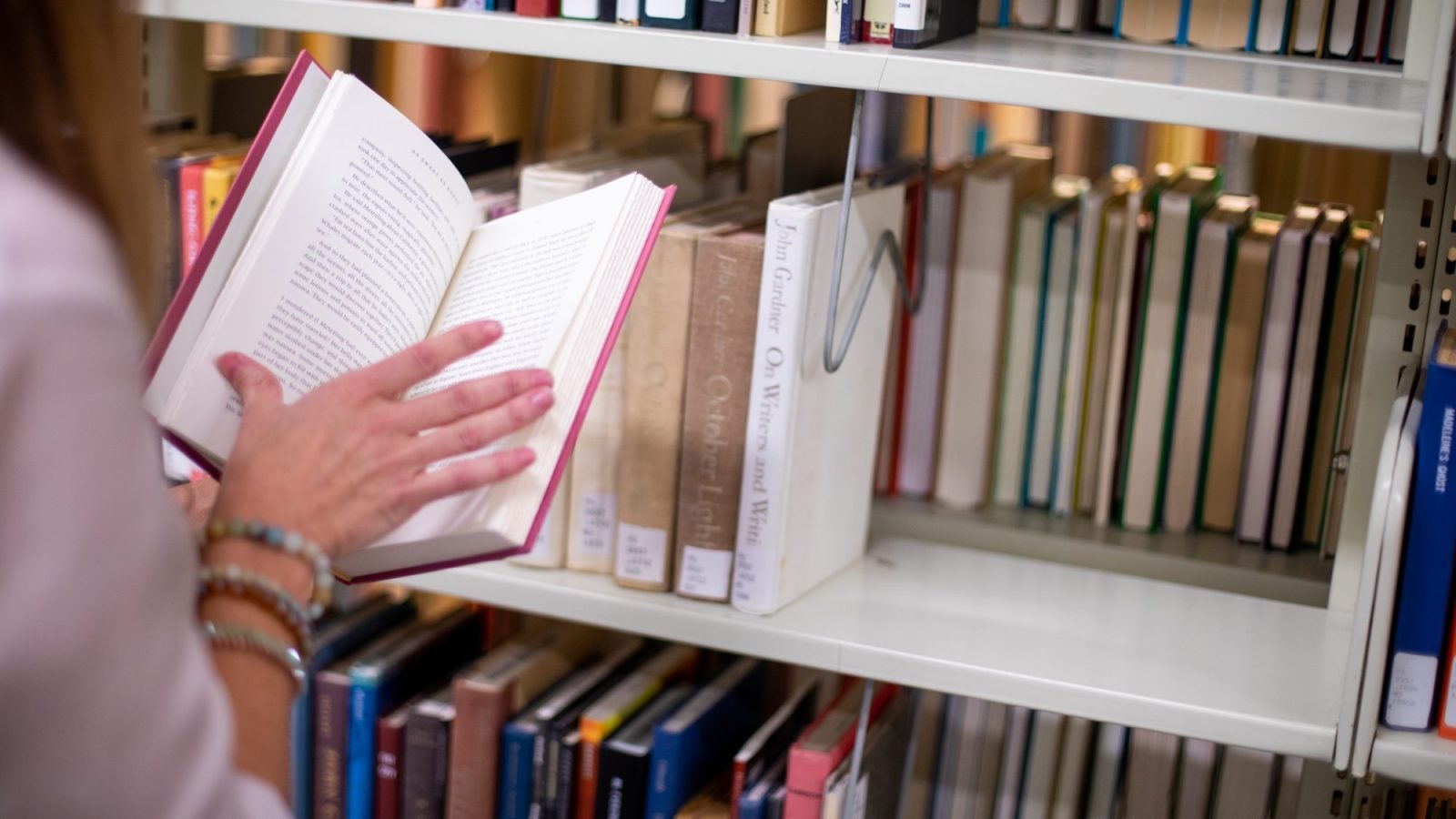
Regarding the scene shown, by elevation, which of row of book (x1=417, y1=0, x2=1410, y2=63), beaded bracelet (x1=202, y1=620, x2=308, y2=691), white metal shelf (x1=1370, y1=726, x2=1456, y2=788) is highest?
row of book (x1=417, y1=0, x2=1410, y2=63)

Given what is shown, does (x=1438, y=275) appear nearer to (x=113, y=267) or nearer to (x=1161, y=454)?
(x=1161, y=454)

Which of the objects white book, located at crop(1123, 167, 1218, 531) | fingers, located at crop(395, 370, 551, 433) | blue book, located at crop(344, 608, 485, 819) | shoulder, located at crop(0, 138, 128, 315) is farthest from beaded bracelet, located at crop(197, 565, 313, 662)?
white book, located at crop(1123, 167, 1218, 531)

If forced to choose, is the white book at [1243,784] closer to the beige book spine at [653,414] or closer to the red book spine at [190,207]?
the beige book spine at [653,414]

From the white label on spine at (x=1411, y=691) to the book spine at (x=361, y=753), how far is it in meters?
0.78

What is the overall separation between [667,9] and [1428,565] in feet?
2.09

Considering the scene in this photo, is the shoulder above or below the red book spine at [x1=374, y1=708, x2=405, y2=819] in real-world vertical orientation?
above

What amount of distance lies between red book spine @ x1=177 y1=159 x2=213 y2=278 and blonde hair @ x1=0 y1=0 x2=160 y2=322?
67 centimetres

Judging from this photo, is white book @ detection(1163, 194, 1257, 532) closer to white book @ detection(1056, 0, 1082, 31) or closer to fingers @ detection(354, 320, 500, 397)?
white book @ detection(1056, 0, 1082, 31)

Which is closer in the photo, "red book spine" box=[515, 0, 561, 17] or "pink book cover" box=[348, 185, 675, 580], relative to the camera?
"pink book cover" box=[348, 185, 675, 580]

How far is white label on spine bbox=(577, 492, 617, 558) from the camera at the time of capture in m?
1.12

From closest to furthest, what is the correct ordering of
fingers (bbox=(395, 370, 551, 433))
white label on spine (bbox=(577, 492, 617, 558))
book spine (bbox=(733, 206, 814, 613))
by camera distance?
1. fingers (bbox=(395, 370, 551, 433))
2. book spine (bbox=(733, 206, 814, 613))
3. white label on spine (bbox=(577, 492, 617, 558))

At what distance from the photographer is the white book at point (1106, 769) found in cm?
123

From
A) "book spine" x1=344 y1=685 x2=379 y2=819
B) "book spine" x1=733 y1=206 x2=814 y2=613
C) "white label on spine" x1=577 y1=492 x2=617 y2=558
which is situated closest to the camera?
"book spine" x1=733 y1=206 x2=814 y2=613

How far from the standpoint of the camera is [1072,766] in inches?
48.7
